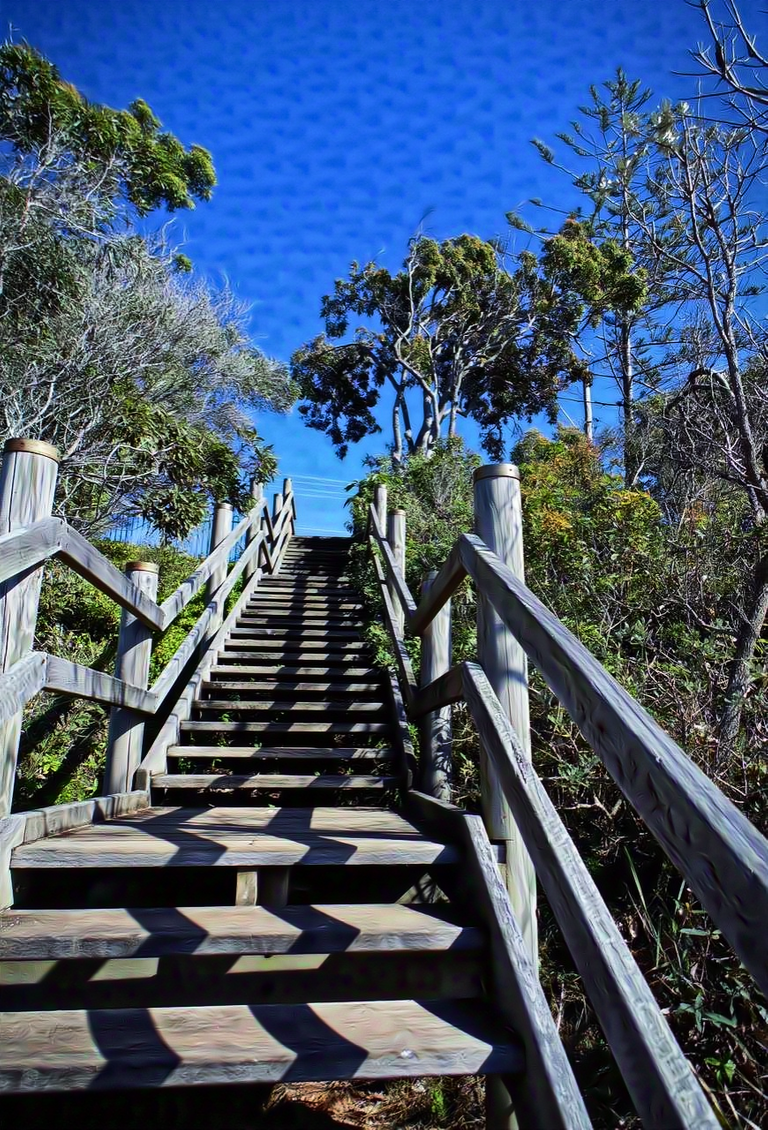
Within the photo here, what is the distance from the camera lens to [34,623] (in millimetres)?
1921

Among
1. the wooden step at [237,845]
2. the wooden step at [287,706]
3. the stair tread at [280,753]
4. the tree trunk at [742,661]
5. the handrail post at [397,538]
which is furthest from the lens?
the handrail post at [397,538]

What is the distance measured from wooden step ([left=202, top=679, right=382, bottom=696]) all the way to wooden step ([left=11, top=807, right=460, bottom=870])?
2.07 metres

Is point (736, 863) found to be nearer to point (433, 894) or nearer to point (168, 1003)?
point (168, 1003)

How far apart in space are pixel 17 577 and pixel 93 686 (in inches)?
23.7

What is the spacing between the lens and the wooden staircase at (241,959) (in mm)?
1371

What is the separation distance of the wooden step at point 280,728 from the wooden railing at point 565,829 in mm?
1696

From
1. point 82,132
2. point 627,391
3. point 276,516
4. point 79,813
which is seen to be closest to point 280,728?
point 79,813

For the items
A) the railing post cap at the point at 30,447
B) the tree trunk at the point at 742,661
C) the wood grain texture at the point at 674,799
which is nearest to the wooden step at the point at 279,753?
the tree trunk at the point at 742,661

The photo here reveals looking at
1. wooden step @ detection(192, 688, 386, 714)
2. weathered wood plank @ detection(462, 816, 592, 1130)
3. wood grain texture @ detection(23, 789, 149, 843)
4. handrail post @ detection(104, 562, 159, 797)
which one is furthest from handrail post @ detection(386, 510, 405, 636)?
weathered wood plank @ detection(462, 816, 592, 1130)

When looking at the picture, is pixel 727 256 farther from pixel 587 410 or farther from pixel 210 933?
pixel 587 410

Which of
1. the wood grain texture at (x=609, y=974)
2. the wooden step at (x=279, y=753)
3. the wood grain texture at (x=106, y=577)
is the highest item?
the wood grain texture at (x=106, y=577)

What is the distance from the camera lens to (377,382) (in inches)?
982

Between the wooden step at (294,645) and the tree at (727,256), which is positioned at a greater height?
the tree at (727,256)

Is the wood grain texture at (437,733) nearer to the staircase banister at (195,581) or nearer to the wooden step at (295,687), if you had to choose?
the staircase banister at (195,581)
